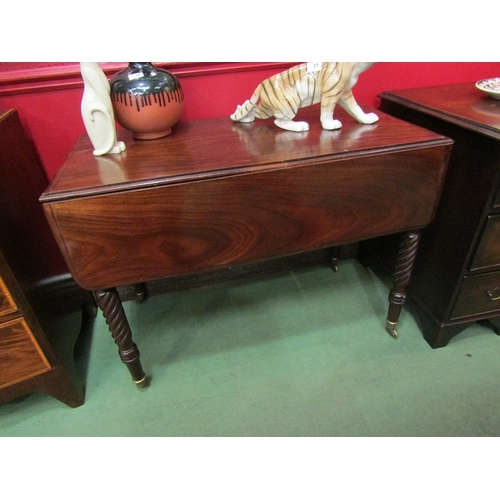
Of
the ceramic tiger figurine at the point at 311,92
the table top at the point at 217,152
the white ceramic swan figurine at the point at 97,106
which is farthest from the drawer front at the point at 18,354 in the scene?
the ceramic tiger figurine at the point at 311,92

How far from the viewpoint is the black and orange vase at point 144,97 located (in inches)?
32.1

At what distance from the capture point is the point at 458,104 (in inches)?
39.2

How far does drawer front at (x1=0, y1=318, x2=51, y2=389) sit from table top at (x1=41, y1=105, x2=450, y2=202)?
0.37 meters

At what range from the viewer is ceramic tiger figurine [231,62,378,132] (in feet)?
2.74

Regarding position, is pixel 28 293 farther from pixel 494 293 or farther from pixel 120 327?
pixel 494 293

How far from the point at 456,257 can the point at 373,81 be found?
0.68 metres

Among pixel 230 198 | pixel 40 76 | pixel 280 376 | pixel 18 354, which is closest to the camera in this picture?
pixel 230 198

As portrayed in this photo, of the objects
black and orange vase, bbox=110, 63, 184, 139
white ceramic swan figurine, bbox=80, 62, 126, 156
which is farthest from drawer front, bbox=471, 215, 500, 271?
white ceramic swan figurine, bbox=80, 62, 126, 156

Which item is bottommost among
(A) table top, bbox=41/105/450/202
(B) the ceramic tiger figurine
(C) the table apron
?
(C) the table apron

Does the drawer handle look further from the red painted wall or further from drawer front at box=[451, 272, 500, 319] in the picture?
the red painted wall

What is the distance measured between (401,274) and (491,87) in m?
0.62

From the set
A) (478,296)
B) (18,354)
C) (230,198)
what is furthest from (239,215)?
(478,296)

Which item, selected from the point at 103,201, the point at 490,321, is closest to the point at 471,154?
the point at 490,321
